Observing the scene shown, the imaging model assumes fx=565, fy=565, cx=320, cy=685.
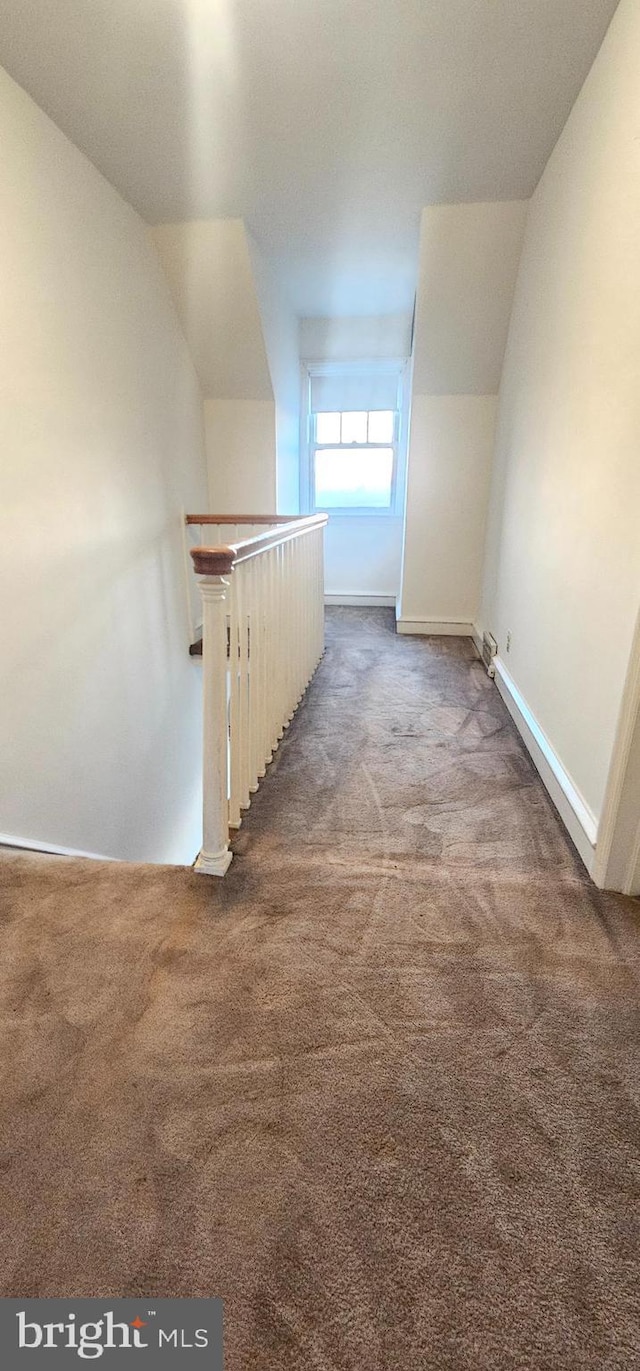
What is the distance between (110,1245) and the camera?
2.60ft

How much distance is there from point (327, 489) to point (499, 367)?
1908 millimetres

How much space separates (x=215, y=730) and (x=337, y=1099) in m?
0.87

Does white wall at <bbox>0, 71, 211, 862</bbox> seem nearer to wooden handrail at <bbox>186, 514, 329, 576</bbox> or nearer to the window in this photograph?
wooden handrail at <bbox>186, 514, 329, 576</bbox>

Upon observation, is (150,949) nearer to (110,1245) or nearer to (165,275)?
(110,1245)

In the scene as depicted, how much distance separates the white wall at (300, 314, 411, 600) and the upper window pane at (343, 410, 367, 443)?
0.39 m

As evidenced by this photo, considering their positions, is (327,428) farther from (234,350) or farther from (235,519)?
(235,519)

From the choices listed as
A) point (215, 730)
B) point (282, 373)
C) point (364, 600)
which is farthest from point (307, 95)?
point (364, 600)

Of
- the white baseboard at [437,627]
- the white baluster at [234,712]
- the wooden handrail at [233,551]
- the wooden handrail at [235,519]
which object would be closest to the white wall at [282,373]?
the wooden handrail at [235,519]

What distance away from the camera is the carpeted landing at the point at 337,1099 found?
0.75 metres

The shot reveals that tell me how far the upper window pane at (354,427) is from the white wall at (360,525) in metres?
0.39

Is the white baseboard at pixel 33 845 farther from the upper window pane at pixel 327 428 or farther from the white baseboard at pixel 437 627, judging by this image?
the upper window pane at pixel 327 428

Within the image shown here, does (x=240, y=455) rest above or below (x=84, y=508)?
above

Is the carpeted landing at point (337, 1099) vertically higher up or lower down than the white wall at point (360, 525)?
lower down

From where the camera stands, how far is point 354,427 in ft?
16.6
